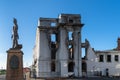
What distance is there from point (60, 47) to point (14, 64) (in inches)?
1656

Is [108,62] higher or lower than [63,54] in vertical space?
lower

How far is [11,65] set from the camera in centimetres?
3288

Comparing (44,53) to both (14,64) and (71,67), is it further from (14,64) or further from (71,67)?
(14,64)

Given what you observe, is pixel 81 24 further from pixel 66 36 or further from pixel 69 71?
pixel 69 71

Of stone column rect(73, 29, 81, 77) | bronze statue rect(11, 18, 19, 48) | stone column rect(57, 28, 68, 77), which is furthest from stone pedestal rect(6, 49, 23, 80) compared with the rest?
stone column rect(73, 29, 81, 77)

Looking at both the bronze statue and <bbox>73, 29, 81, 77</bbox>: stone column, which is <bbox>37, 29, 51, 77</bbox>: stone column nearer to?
<bbox>73, 29, 81, 77</bbox>: stone column

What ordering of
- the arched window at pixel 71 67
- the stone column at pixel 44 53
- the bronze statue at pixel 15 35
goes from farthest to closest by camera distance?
the arched window at pixel 71 67 → the stone column at pixel 44 53 → the bronze statue at pixel 15 35

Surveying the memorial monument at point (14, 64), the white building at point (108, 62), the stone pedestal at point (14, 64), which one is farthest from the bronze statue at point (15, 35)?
the white building at point (108, 62)

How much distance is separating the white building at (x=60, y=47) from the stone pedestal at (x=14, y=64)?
41171 mm

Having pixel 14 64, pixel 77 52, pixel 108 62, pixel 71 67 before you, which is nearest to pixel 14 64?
pixel 14 64

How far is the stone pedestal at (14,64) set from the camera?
107ft

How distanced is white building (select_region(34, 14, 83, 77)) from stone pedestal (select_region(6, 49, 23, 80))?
41.2m

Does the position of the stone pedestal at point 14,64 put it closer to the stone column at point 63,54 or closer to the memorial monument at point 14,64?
the memorial monument at point 14,64

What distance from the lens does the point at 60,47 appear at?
74688 mm
